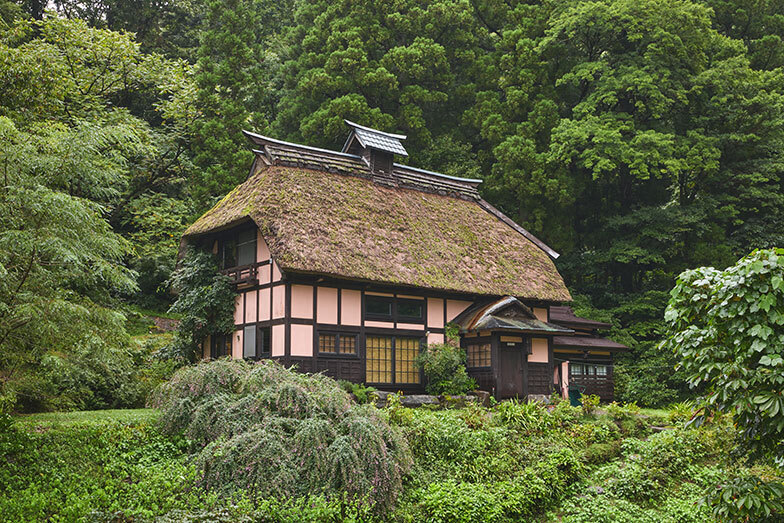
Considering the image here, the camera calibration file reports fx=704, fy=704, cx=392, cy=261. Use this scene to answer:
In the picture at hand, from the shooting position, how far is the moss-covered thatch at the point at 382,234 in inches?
769

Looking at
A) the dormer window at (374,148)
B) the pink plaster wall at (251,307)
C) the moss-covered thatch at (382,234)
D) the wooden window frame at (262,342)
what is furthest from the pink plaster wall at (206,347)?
the dormer window at (374,148)

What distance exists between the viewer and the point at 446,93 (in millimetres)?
32156

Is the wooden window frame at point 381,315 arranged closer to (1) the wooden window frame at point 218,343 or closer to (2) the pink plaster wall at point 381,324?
(2) the pink plaster wall at point 381,324

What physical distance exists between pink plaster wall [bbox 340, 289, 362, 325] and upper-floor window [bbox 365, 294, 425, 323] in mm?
314

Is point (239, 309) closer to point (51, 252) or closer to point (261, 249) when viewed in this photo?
point (261, 249)

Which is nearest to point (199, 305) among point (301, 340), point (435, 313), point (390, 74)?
point (301, 340)

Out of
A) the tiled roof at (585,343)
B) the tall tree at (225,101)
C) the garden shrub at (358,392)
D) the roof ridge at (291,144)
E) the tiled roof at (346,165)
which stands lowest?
the garden shrub at (358,392)

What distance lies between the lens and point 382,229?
22.0 metres

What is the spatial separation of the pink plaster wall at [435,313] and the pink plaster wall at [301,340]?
437 cm

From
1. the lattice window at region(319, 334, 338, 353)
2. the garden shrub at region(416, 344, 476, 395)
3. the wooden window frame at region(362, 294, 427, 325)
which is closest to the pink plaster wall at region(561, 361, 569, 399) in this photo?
the garden shrub at region(416, 344, 476, 395)

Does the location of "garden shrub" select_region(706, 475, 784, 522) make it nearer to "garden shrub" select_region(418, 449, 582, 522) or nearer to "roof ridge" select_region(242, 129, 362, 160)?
"garden shrub" select_region(418, 449, 582, 522)

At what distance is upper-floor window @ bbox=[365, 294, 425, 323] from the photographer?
20828mm

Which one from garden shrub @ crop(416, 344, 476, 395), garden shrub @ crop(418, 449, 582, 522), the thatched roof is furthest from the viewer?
garden shrub @ crop(416, 344, 476, 395)

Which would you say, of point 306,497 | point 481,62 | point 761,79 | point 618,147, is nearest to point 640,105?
point 618,147
